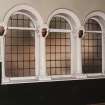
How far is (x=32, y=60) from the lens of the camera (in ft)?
39.8

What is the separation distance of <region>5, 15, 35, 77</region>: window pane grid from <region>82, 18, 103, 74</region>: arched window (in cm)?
230

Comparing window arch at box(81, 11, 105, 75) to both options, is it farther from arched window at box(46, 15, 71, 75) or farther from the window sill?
arched window at box(46, 15, 71, 75)

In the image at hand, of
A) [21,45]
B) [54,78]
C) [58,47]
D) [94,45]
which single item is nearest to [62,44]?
[58,47]

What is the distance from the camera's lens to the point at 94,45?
1352 centimetres

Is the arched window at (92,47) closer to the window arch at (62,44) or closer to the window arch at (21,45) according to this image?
A: the window arch at (62,44)

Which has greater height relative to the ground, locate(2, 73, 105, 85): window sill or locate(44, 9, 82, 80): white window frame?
locate(44, 9, 82, 80): white window frame

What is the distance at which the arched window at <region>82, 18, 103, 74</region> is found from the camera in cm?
1321

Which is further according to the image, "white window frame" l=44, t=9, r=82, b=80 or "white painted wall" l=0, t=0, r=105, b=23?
"white window frame" l=44, t=9, r=82, b=80

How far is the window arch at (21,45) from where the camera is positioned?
11.5 m

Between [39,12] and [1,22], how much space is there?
1.53 m

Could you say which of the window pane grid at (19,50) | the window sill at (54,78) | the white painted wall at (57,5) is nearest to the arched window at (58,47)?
the window sill at (54,78)

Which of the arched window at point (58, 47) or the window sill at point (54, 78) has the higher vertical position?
the arched window at point (58, 47)

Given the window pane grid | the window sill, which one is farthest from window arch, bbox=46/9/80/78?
the window pane grid

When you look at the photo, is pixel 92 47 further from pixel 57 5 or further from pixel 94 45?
pixel 57 5
